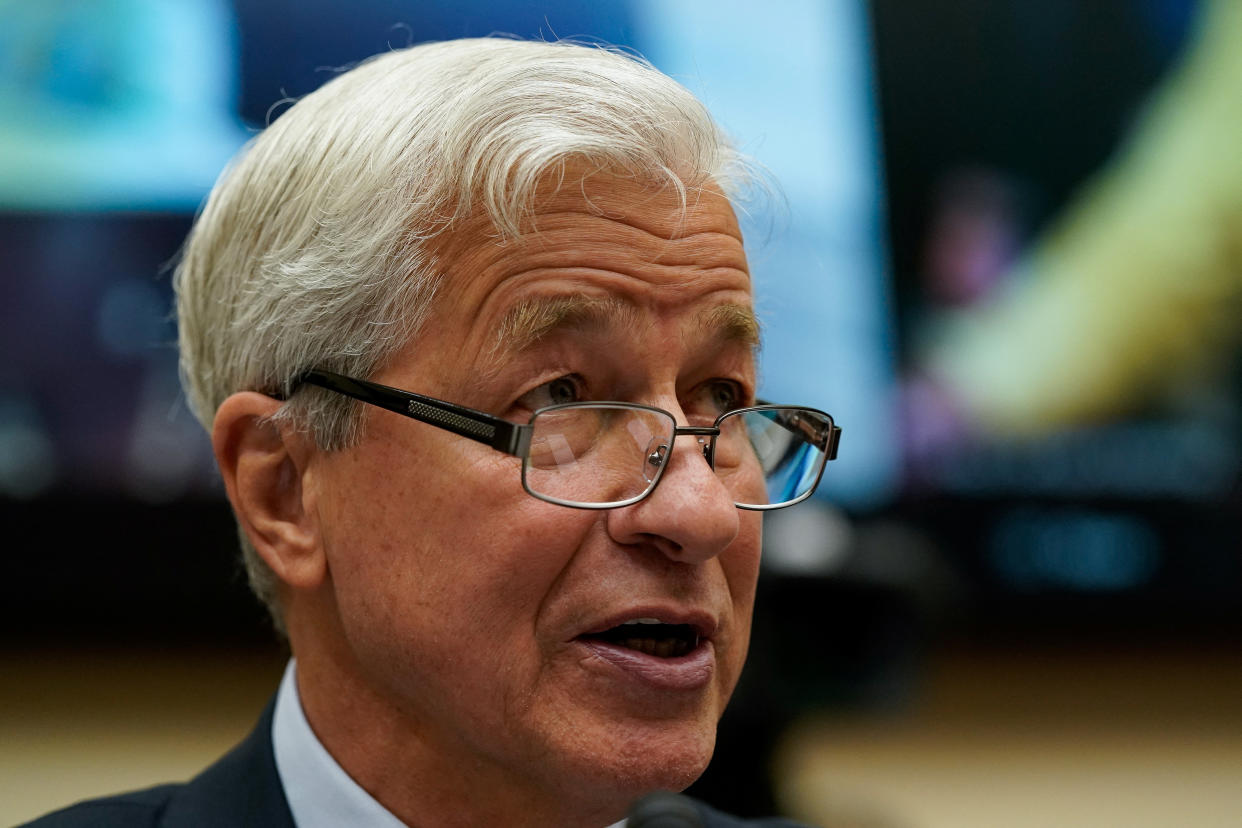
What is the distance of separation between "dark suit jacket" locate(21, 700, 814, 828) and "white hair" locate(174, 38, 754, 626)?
0.43 metres

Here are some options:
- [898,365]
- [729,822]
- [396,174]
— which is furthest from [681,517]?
[898,365]

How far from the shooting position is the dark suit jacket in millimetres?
1507

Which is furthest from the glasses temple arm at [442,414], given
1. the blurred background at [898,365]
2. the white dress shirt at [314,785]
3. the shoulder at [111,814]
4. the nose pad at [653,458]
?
the blurred background at [898,365]

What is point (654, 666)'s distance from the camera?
4.40 feet

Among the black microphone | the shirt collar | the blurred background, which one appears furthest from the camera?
the blurred background

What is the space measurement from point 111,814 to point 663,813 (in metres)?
0.87

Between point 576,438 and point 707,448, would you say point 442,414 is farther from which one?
point 707,448

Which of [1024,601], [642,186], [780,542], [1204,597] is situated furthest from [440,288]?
[1204,597]

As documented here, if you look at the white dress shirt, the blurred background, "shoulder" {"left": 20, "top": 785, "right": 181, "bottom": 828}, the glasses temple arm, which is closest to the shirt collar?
the white dress shirt

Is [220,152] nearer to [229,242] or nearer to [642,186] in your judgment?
[229,242]

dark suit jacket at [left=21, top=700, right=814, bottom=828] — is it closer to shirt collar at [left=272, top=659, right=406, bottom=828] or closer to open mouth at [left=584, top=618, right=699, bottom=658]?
shirt collar at [left=272, top=659, right=406, bottom=828]

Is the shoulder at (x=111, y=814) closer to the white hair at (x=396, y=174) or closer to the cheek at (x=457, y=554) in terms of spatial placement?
the cheek at (x=457, y=554)

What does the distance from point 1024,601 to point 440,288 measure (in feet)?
8.23

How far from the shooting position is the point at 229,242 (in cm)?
160
